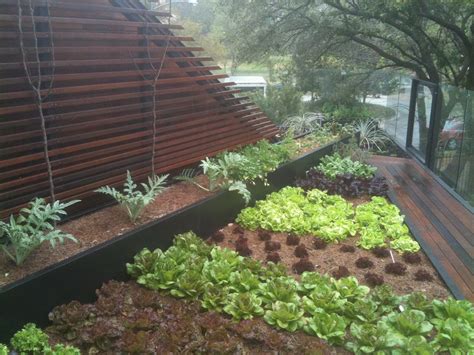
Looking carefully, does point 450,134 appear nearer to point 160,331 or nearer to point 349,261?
point 349,261

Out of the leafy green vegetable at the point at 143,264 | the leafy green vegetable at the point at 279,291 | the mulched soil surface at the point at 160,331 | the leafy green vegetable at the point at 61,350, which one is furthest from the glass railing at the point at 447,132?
the leafy green vegetable at the point at 61,350

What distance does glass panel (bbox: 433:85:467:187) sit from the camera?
24.6ft

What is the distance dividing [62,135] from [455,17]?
30.2ft

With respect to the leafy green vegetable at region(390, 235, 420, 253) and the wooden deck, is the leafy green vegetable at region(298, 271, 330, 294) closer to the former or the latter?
the wooden deck

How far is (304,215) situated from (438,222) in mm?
1813

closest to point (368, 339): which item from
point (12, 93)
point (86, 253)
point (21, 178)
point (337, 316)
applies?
point (337, 316)

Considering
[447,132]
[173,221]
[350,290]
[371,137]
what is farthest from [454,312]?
[371,137]

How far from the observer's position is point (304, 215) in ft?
18.7

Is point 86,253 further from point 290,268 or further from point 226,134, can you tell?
point 226,134

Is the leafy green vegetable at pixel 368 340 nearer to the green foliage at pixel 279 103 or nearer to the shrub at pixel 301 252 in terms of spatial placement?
the shrub at pixel 301 252

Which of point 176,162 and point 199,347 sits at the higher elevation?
point 176,162

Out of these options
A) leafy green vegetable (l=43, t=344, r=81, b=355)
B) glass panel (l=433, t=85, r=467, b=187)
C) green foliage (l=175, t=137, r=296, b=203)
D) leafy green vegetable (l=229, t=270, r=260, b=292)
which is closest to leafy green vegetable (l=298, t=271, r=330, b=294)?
leafy green vegetable (l=229, t=270, r=260, b=292)

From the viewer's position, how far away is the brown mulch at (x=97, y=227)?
10.9ft

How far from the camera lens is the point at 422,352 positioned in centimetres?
Answer: 282
